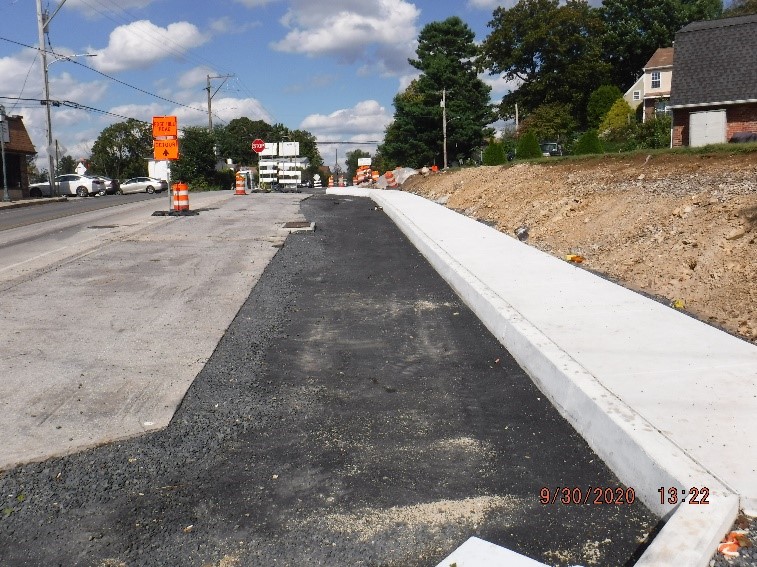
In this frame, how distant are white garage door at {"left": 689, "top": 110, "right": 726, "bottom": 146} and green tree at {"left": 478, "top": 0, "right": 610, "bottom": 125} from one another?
3997cm

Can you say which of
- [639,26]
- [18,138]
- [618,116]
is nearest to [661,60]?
[618,116]

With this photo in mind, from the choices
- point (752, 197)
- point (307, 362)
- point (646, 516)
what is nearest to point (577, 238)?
point (752, 197)

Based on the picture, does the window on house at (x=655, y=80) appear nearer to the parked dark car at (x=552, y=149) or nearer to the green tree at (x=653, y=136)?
the parked dark car at (x=552, y=149)

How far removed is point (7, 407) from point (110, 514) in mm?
2128

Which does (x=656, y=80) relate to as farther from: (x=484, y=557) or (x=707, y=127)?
(x=484, y=557)

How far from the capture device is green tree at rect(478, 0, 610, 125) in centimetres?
7019

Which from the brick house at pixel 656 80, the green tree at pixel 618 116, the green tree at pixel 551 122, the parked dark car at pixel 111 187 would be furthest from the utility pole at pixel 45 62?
the brick house at pixel 656 80

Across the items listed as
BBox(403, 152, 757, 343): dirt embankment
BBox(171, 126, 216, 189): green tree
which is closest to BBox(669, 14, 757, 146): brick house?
BBox(403, 152, 757, 343): dirt embankment

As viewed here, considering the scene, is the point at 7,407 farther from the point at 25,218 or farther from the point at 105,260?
the point at 25,218

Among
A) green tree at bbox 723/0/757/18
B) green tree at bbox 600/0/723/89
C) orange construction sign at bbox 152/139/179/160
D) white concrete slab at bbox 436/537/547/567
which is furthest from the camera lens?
green tree at bbox 600/0/723/89

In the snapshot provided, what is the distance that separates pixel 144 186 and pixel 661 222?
50100 mm

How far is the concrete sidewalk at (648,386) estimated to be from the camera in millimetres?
3469

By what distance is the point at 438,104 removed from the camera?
64.0 metres

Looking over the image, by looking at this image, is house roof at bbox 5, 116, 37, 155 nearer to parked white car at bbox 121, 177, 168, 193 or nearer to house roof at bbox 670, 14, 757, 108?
parked white car at bbox 121, 177, 168, 193
